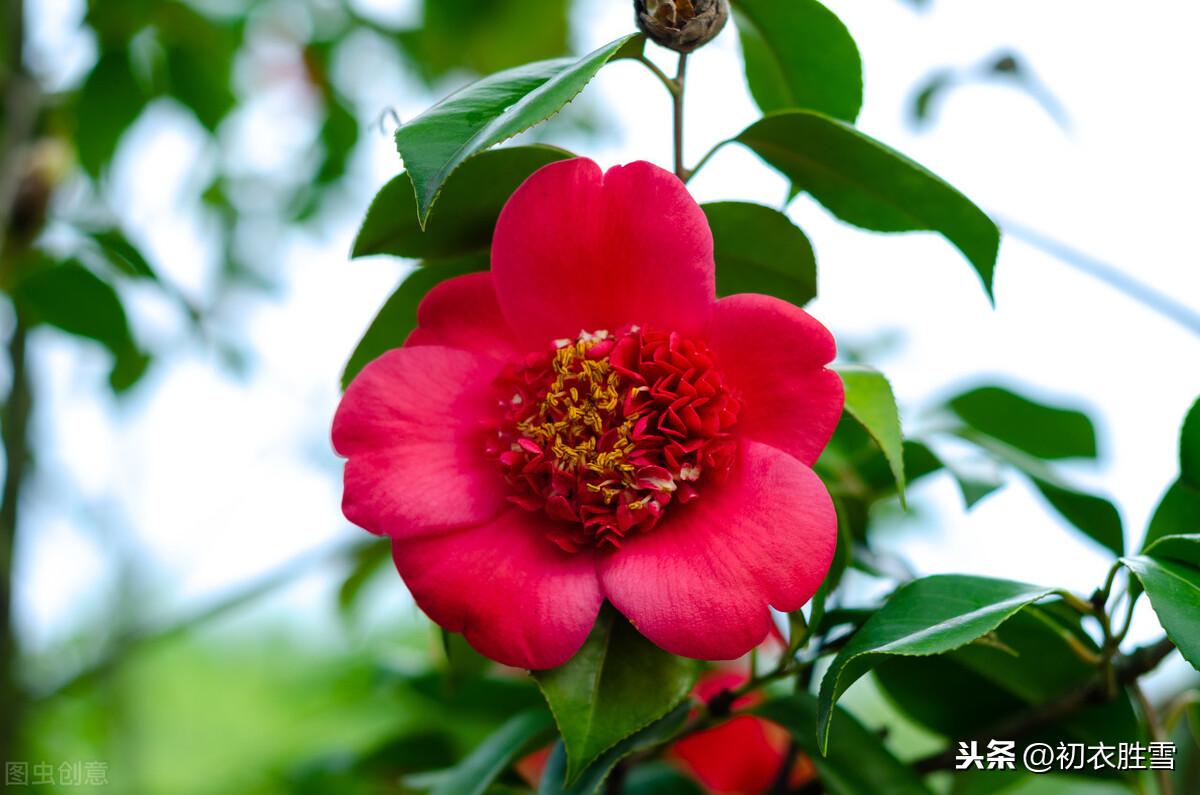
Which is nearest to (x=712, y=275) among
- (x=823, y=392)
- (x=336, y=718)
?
(x=823, y=392)

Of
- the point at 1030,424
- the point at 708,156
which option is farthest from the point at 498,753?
the point at 1030,424

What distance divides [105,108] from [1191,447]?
1.10m

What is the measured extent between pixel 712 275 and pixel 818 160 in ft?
0.35

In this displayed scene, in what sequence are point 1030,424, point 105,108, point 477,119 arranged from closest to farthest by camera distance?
point 477,119 < point 1030,424 < point 105,108

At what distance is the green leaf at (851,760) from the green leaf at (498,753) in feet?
0.46

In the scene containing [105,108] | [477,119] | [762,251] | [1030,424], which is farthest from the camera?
[105,108]

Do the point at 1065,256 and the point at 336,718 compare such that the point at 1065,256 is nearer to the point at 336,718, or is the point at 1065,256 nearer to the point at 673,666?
the point at 673,666

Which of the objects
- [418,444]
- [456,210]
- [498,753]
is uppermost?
[456,210]

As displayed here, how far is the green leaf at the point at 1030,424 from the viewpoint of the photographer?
32.9 inches

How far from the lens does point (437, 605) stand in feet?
1.49

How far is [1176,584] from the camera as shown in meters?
0.45

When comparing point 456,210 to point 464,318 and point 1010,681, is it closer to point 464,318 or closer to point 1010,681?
point 464,318

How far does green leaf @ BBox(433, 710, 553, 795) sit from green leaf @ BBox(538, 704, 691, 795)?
3cm

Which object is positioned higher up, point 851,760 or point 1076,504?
point 1076,504
